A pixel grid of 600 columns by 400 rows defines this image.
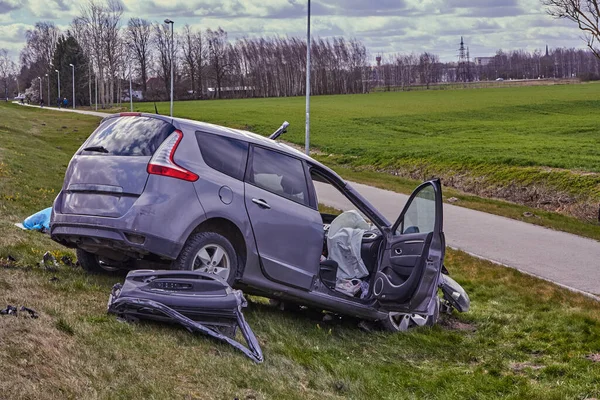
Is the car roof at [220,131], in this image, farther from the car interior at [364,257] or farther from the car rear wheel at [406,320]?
the car rear wheel at [406,320]

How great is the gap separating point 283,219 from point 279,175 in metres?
0.47

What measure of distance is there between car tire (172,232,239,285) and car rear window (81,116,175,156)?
0.87m

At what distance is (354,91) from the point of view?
160 meters

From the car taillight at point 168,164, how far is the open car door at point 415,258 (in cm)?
214

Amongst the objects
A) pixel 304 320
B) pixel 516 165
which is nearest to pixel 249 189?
pixel 304 320

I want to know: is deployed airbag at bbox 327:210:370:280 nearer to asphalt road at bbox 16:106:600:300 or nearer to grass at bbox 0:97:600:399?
grass at bbox 0:97:600:399

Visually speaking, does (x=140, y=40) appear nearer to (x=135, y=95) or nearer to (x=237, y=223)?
(x=135, y=95)

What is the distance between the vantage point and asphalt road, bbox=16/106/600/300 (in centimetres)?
1205

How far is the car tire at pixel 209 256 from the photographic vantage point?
688 centimetres

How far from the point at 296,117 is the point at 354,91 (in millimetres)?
90786

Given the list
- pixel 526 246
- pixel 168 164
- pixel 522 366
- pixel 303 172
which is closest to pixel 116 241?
pixel 168 164

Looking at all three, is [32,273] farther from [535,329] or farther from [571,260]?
[571,260]

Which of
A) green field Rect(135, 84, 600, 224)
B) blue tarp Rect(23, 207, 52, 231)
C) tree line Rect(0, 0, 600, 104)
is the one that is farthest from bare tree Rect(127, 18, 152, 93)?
blue tarp Rect(23, 207, 52, 231)

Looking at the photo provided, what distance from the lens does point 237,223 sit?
23.5 ft
